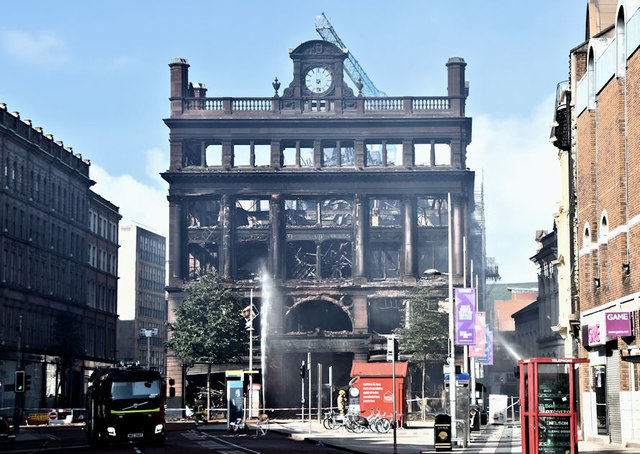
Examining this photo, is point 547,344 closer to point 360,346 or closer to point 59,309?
point 360,346

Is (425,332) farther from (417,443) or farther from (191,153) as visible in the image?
(417,443)

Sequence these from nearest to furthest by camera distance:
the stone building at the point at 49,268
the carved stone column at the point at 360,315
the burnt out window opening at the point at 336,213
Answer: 1. the stone building at the point at 49,268
2. the carved stone column at the point at 360,315
3. the burnt out window opening at the point at 336,213

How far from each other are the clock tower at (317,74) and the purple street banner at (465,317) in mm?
59119

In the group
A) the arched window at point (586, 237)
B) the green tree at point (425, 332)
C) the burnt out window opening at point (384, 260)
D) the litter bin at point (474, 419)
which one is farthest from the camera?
the burnt out window opening at point (384, 260)

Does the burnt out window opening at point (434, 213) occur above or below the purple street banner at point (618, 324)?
above

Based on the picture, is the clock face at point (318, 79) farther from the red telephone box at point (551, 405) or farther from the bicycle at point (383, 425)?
the red telephone box at point (551, 405)

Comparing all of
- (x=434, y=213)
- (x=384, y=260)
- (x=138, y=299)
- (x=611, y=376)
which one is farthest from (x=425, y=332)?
(x=138, y=299)

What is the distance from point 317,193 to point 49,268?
25.5 metres

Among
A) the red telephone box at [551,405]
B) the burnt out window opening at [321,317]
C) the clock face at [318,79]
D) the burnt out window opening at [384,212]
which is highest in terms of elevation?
the clock face at [318,79]

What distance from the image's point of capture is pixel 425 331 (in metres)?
91.3

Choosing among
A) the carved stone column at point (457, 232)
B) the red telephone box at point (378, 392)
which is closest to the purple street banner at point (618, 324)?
the red telephone box at point (378, 392)

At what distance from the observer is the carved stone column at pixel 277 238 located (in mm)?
104438

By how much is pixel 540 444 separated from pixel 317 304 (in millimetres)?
75212

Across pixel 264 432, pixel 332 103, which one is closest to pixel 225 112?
pixel 332 103
